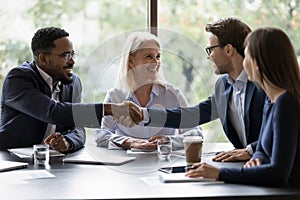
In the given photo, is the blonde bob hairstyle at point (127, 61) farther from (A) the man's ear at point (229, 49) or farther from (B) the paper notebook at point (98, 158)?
(B) the paper notebook at point (98, 158)

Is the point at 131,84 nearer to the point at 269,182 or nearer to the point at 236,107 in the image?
the point at 236,107

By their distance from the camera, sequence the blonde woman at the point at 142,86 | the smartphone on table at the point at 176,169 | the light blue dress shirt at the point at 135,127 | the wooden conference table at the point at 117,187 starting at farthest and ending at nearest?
the blonde woman at the point at 142,86, the light blue dress shirt at the point at 135,127, the smartphone on table at the point at 176,169, the wooden conference table at the point at 117,187

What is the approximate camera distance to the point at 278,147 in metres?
1.97

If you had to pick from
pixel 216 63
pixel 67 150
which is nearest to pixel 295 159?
pixel 216 63

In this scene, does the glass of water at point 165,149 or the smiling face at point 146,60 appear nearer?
the glass of water at point 165,149

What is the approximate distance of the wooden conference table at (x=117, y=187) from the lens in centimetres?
187

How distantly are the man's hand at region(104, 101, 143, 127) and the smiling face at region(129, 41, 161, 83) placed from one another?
1.12 ft

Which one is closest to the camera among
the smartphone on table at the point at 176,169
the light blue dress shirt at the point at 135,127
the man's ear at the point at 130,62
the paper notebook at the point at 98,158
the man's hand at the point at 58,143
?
the smartphone on table at the point at 176,169

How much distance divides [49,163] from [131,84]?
97 centimetres

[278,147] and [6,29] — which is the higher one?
[6,29]

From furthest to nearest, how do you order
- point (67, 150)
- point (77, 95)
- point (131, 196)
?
1. point (77, 95)
2. point (67, 150)
3. point (131, 196)

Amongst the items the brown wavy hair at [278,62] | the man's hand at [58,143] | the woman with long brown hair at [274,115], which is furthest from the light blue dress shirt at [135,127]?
the brown wavy hair at [278,62]

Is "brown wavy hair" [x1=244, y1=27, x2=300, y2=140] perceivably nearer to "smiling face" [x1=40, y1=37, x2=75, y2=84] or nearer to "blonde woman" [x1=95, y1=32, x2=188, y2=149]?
"blonde woman" [x1=95, y1=32, x2=188, y2=149]

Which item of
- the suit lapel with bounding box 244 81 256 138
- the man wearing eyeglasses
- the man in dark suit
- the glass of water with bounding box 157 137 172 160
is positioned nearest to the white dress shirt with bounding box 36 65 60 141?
the man wearing eyeglasses
